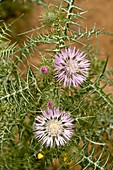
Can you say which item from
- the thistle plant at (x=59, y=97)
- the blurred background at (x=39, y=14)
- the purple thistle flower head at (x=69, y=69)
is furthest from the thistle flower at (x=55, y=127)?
the blurred background at (x=39, y=14)

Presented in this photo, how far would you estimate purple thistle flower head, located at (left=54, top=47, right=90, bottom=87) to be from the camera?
4.65 ft

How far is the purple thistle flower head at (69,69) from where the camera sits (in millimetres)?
1418

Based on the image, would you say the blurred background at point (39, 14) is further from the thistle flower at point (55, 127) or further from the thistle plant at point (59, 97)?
the thistle flower at point (55, 127)

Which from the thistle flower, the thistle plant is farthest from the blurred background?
the thistle flower

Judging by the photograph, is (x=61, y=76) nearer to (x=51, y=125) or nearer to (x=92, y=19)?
(x=51, y=125)

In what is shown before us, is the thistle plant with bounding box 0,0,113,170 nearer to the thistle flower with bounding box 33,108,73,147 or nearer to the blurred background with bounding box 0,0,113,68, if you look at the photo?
the thistle flower with bounding box 33,108,73,147

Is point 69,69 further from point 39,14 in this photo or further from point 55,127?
point 39,14

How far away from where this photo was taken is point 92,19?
3.16 meters

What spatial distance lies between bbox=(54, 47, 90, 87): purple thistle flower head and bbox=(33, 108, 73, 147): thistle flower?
11cm

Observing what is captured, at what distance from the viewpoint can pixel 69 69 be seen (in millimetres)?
1422

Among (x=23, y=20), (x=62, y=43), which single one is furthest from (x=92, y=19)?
(x=62, y=43)

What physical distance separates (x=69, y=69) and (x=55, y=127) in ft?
0.63

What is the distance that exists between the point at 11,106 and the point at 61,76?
0.24 meters

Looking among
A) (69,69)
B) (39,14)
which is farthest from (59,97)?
(39,14)
